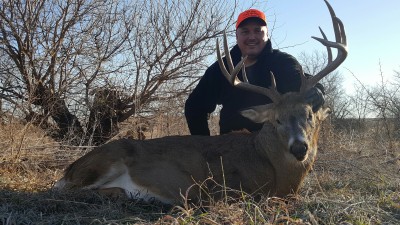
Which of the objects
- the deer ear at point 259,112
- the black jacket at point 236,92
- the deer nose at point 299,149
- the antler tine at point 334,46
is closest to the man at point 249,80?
the black jacket at point 236,92

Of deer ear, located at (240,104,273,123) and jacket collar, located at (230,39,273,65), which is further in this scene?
jacket collar, located at (230,39,273,65)

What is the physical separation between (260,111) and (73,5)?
213 inches

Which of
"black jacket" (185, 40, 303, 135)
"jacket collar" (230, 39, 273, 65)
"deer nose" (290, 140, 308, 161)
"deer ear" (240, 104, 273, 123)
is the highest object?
"jacket collar" (230, 39, 273, 65)

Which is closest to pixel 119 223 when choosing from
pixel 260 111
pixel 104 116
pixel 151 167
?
pixel 151 167

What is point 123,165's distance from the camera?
4723 mm

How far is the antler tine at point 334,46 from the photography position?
4723mm

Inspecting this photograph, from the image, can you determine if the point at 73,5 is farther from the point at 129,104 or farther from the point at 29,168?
the point at 29,168

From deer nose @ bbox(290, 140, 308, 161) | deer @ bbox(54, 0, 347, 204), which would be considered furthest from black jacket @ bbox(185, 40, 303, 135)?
deer nose @ bbox(290, 140, 308, 161)

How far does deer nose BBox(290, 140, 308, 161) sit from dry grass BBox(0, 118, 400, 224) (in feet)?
1.17

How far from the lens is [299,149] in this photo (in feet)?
13.8

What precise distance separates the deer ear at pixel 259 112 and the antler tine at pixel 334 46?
1.39 ft

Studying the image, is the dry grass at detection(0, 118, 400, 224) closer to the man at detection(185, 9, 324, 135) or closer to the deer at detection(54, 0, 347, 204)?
the deer at detection(54, 0, 347, 204)

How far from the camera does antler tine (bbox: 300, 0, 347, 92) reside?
186 inches

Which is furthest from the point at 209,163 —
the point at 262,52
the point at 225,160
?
the point at 262,52
